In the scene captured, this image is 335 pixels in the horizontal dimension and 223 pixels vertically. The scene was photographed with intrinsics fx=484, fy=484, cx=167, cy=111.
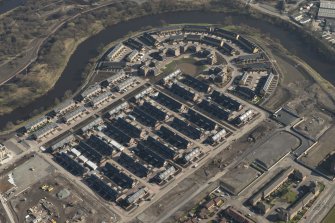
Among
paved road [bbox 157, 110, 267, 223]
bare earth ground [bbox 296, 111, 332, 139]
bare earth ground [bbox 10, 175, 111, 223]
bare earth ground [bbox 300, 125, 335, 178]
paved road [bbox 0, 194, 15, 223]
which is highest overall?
bare earth ground [bbox 296, 111, 332, 139]

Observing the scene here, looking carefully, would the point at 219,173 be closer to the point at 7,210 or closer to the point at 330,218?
the point at 330,218

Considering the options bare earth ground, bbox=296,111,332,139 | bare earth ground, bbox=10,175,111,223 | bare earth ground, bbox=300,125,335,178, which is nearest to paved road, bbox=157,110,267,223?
bare earth ground, bbox=296,111,332,139

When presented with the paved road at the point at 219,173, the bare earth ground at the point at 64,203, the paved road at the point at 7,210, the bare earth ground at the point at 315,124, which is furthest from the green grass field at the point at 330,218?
the paved road at the point at 7,210

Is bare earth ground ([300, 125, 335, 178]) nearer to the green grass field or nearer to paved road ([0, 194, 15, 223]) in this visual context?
the green grass field

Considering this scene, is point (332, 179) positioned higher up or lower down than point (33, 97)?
higher up

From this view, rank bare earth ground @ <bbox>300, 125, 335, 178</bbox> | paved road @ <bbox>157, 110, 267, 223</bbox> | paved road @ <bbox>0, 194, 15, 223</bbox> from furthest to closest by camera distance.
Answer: bare earth ground @ <bbox>300, 125, 335, 178</bbox> → paved road @ <bbox>157, 110, 267, 223</bbox> → paved road @ <bbox>0, 194, 15, 223</bbox>

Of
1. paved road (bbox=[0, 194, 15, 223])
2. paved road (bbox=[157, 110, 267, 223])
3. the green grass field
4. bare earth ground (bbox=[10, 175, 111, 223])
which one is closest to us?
the green grass field

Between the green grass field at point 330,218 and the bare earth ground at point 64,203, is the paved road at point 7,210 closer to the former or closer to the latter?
the bare earth ground at point 64,203

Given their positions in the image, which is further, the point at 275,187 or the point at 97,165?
the point at 97,165

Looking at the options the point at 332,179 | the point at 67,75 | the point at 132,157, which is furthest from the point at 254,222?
the point at 67,75

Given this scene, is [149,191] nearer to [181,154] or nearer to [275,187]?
[181,154]

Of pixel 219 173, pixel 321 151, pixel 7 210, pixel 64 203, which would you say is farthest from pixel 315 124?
pixel 7 210
